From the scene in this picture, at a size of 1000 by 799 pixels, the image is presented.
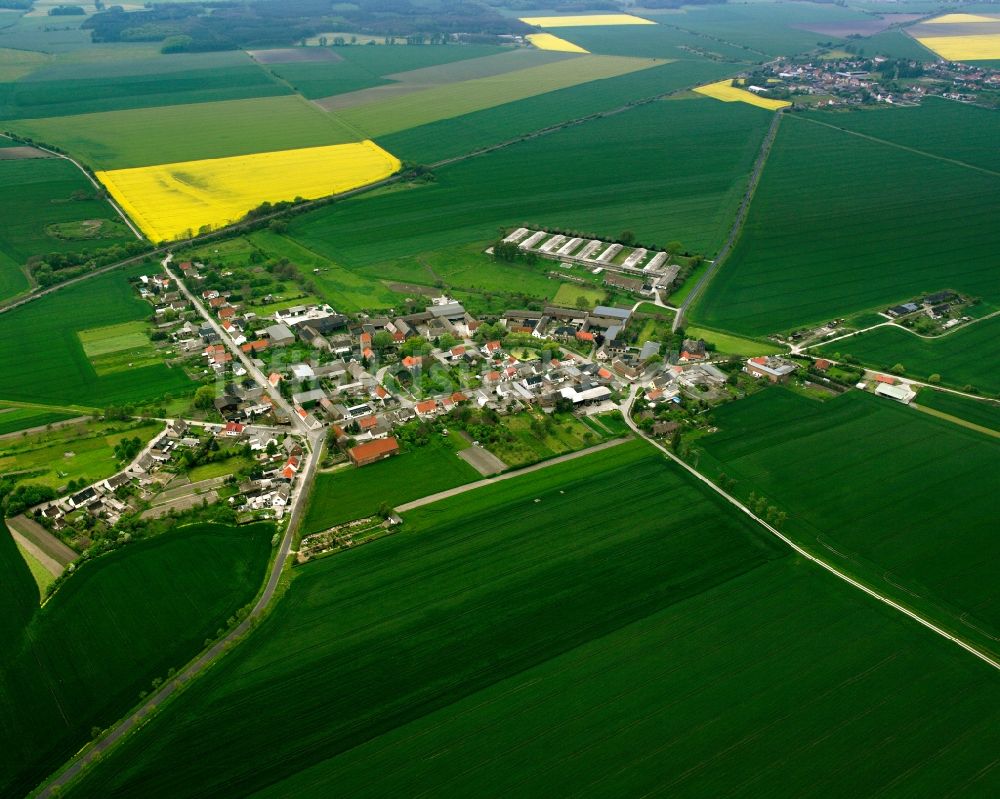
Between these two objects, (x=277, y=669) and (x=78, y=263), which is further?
(x=78, y=263)

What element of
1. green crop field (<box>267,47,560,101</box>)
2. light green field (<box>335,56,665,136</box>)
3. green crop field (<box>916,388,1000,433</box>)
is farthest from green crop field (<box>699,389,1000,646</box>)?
green crop field (<box>267,47,560,101</box>)

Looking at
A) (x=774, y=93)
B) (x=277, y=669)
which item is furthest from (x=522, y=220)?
(x=774, y=93)

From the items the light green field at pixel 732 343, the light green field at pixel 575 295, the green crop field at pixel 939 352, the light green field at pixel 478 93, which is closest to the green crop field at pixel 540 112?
the light green field at pixel 478 93

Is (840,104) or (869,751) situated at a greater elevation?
(840,104)

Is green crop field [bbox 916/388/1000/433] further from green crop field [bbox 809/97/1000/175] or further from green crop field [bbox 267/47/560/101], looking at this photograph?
green crop field [bbox 267/47/560/101]

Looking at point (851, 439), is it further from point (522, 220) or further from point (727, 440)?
point (522, 220)

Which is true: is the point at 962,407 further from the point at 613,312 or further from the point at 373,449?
the point at 373,449
